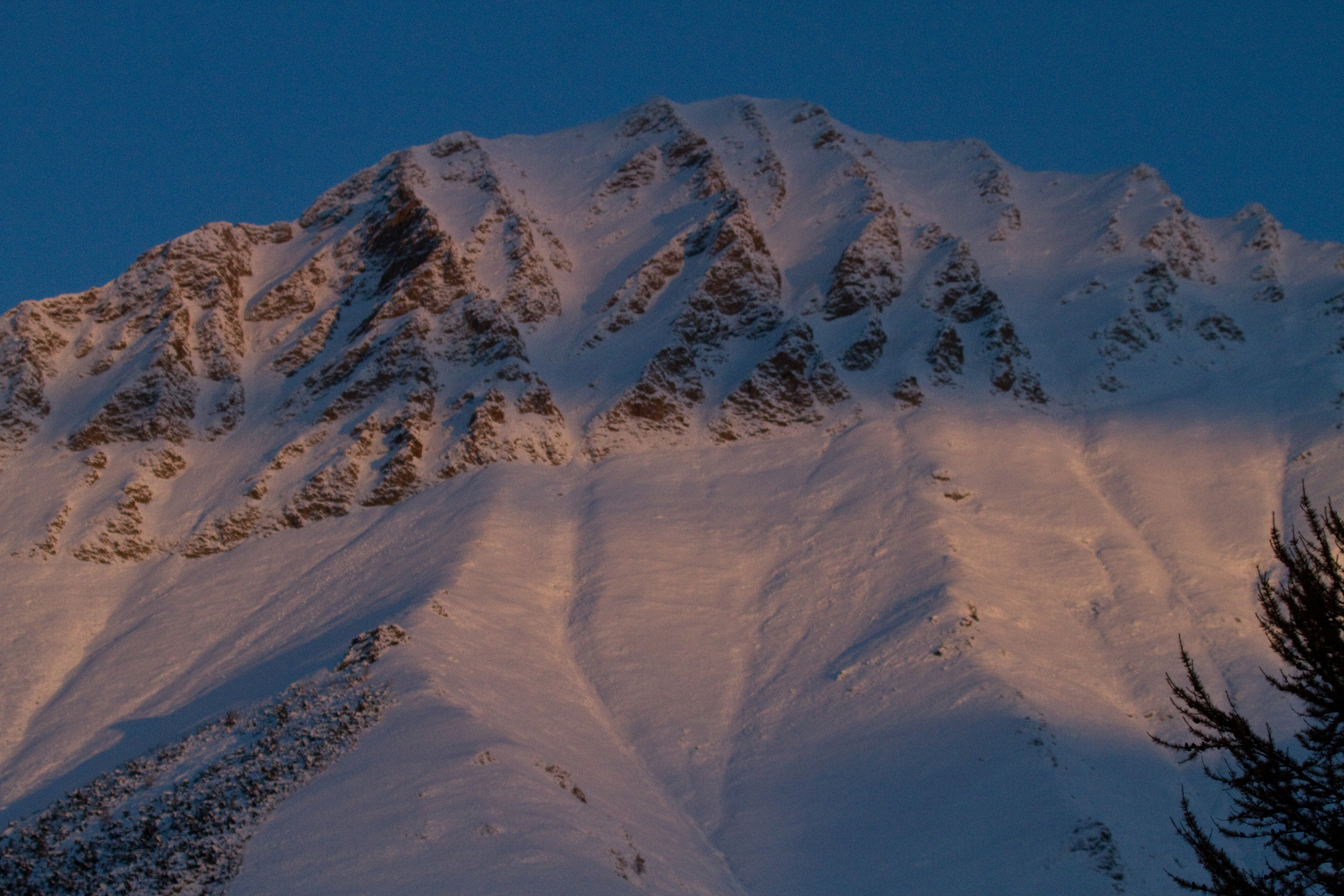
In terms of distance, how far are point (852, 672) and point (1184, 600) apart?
18259 millimetres

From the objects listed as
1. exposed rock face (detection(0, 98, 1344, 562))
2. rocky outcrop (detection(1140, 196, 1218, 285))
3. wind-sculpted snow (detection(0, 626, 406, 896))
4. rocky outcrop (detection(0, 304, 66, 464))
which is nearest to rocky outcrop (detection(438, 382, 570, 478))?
exposed rock face (detection(0, 98, 1344, 562))

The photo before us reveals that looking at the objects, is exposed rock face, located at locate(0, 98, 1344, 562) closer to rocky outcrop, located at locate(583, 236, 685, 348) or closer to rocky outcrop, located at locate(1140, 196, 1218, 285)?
rocky outcrop, located at locate(583, 236, 685, 348)

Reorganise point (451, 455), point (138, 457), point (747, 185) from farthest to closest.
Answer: point (747, 185) → point (138, 457) → point (451, 455)

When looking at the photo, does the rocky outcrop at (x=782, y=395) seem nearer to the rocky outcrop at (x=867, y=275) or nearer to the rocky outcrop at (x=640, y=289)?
the rocky outcrop at (x=867, y=275)

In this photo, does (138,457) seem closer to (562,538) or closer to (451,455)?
(451,455)

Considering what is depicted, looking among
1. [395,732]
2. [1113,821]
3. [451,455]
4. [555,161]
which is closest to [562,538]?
[451,455]

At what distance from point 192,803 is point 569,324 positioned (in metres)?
60.2

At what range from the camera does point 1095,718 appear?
33.6m

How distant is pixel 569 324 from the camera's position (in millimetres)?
78562

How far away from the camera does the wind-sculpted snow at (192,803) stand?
712 inches

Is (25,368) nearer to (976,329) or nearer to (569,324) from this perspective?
(569,324)

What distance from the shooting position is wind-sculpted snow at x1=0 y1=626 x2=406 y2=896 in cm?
1809

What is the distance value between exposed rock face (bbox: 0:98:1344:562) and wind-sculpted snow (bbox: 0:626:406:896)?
3142 centimetres

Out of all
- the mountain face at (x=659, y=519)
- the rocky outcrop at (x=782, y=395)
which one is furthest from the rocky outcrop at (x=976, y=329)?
the rocky outcrop at (x=782, y=395)
